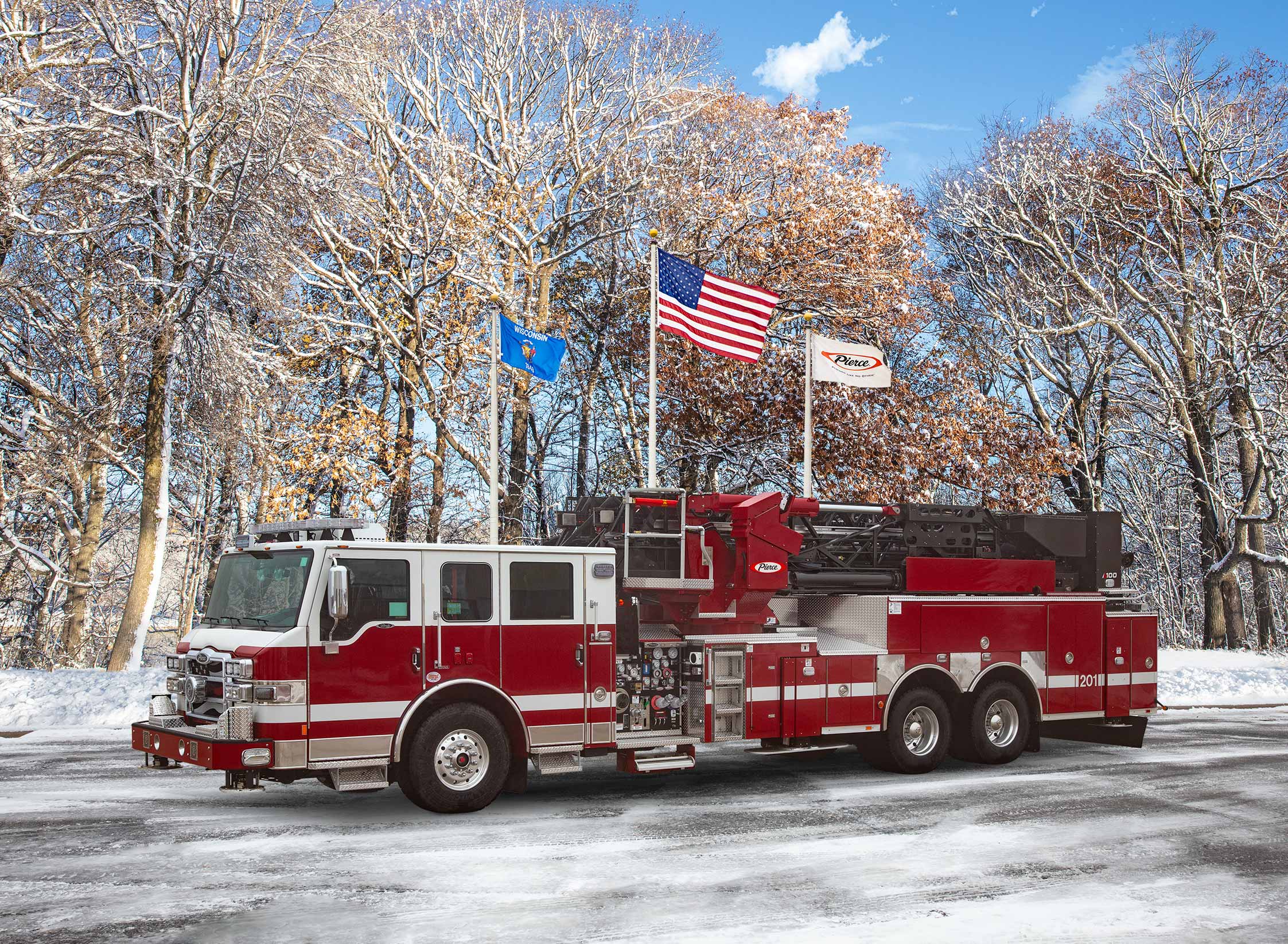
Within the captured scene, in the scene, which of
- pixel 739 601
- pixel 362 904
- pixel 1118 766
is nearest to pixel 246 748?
pixel 362 904

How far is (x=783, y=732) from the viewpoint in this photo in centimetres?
1200

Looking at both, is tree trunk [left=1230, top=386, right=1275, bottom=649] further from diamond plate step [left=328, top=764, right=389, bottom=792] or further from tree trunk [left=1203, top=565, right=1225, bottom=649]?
diamond plate step [left=328, top=764, right=389, bottom=792]

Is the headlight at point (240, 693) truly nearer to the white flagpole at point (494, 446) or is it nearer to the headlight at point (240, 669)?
the headlight at point (240, 669)

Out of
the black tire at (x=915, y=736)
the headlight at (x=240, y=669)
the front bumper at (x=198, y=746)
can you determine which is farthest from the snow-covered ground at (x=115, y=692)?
the black tire at (x=915, y=736)

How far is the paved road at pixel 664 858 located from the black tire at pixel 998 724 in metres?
0.35

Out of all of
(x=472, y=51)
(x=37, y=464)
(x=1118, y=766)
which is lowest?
(x=1118, y=766)

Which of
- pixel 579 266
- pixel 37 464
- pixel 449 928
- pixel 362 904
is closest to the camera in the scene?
pixel 449 928

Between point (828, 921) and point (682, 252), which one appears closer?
point (828, 921)

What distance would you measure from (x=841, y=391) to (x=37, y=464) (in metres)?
18.0

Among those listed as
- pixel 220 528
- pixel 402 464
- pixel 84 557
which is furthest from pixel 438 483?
pixel 84 557

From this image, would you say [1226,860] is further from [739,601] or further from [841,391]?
[841,391]

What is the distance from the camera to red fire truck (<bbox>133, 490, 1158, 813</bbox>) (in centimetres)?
955

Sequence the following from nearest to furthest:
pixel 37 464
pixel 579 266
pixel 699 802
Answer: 1. pixel 699 802
2. pixel 37 464
3. pixel 579 266

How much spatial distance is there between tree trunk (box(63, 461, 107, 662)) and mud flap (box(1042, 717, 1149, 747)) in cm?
2089
